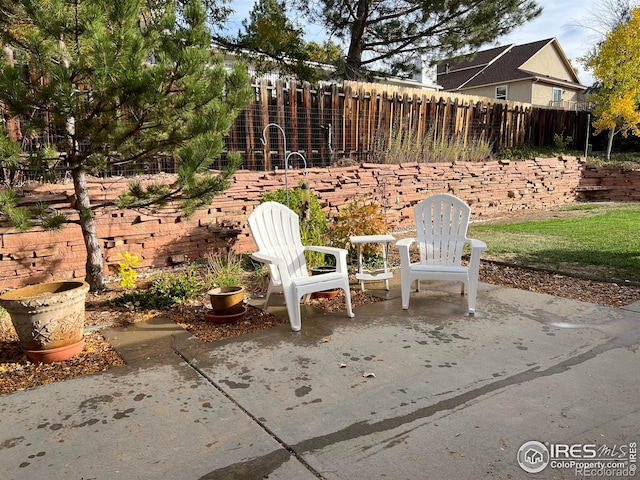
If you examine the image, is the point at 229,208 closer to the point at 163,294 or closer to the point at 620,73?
the point at 163,294

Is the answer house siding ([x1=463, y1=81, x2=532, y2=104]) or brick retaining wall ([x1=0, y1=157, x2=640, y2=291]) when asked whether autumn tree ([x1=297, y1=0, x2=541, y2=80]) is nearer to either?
brick retaining wall ([x1=0, y1=157, x2=640, y2=291])

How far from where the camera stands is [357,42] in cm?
1112

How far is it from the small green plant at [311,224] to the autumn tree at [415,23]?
657 cm

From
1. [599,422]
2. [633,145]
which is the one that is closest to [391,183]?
[599,422]

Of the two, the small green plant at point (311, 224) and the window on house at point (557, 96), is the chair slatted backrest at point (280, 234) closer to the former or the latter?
the small green plant at point (311, 224)

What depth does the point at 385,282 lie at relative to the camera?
474 centimetres

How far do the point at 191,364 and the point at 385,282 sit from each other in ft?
7.64

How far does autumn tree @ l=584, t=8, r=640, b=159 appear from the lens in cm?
1274

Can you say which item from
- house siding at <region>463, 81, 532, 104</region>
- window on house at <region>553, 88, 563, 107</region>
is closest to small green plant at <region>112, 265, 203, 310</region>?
house siding at <region>463, 81, 532, 104</region>

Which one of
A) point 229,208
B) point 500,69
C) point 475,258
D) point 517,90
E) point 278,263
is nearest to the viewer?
point 278,263

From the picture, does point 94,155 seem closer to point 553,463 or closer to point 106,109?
point 106,109

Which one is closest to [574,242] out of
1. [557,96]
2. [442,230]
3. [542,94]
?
[442,230]

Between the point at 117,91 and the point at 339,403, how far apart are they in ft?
8.61

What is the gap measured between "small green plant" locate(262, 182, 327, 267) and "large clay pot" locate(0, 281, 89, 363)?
238 centimetres
